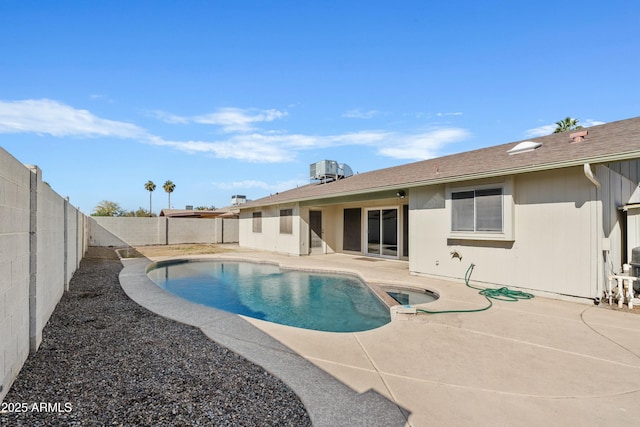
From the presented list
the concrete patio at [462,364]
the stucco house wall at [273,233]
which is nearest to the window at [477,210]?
the concrete patio at [462,364]

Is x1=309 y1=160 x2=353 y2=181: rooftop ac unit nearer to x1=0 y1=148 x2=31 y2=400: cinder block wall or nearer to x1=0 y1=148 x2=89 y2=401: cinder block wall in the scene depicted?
x1=0 y1=148 x2=89 y2=401: cinder block wall

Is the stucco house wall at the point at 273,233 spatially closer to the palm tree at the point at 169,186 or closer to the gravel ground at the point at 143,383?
the gravel ground at the point at 143,383

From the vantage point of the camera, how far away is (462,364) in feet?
11.4

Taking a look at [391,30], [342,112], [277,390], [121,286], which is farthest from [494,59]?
[121,286]

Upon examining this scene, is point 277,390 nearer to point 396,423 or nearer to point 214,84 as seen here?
point 396,423

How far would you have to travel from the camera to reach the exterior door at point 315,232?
49.8 ft

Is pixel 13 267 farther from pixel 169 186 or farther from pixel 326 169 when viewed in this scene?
pixel 169 186

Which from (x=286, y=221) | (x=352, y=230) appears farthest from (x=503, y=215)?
(x=286, y=221)

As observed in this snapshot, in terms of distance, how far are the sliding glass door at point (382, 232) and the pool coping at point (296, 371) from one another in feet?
30.1

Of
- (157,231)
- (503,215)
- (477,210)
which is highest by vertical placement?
(477,210)

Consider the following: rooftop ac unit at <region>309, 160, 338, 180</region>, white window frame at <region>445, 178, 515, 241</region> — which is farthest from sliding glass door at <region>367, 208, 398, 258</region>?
rooftop ac unit at <region>309, 160, 338, 180</region>

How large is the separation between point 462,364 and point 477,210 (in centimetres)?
506

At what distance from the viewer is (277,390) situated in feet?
9.37

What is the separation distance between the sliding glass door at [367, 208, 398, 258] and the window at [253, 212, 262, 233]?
7051 millimetres
